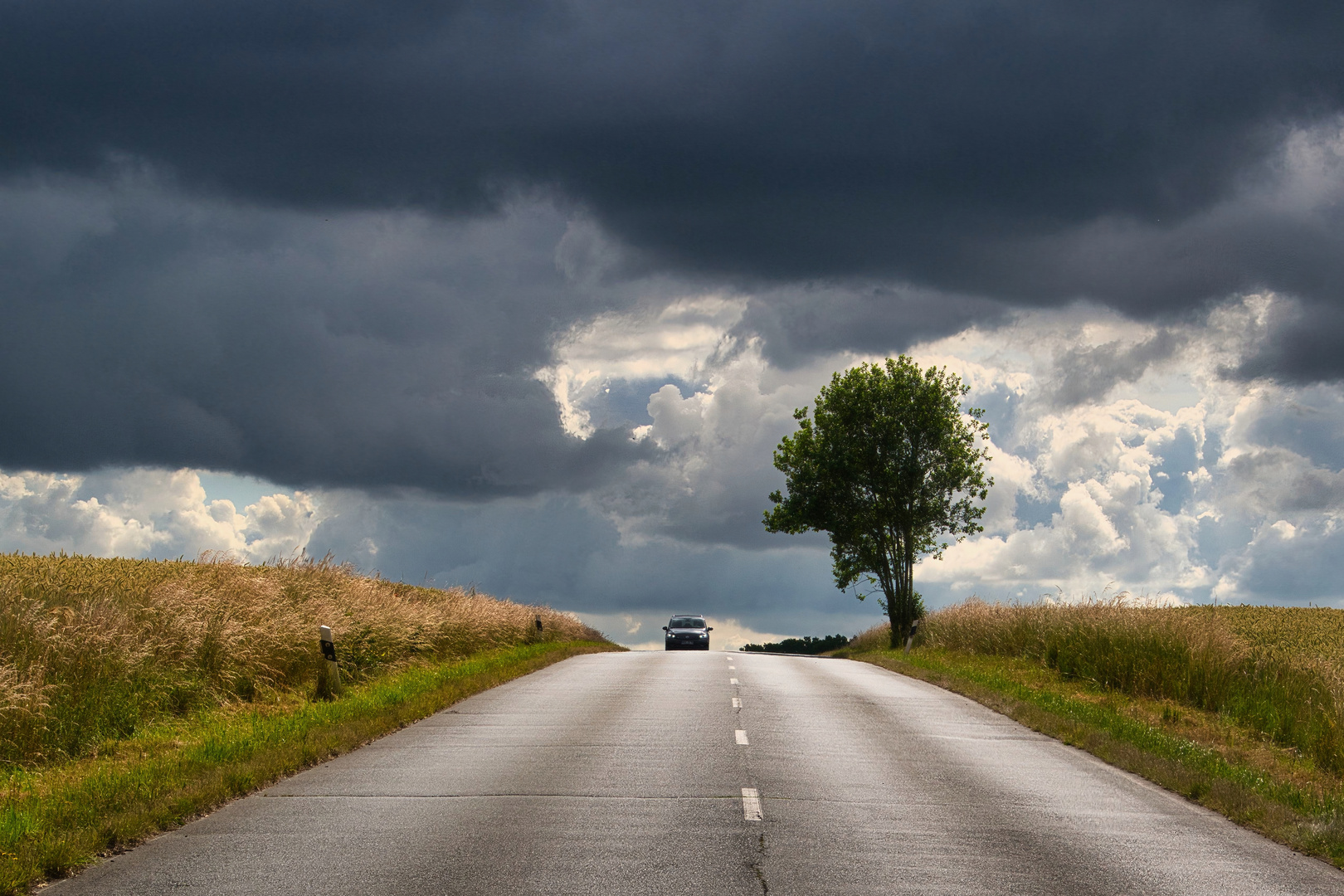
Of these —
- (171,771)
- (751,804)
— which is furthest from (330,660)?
(751,804)

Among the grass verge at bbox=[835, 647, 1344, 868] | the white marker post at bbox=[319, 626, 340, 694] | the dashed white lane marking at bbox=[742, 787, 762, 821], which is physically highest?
the white marker post at bbox=[319, 626, 340, 694]

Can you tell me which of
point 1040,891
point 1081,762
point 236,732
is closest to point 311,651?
point 236,732

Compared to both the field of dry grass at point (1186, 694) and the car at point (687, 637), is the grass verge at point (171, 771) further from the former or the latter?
the car at point (687, 637)

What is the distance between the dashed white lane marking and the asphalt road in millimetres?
31

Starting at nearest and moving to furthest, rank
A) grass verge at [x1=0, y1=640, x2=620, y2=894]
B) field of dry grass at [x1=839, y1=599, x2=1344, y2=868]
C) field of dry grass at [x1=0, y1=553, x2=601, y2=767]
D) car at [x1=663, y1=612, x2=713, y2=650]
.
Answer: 1. grass verge at [x1=0, y1=640, x2=620, y2=894]
2. field of dry grass at [x1=839, y1=599, x2=1344, y2=868]
3. field of dry grass at [x1=0, y1=553, x2=601, y2=767]
4. car at [x1=663, y1=612, x2=713, y2=650]

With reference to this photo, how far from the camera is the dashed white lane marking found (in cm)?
883

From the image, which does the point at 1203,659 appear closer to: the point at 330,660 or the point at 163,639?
the point at 330,660

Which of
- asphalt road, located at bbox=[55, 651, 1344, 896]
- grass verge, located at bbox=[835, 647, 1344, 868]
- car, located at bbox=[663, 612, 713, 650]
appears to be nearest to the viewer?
asphalt road, located at bbox=[55, 651, 1344, 896]

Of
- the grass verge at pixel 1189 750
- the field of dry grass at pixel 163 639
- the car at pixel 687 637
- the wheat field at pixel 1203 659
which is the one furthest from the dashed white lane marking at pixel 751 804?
the car at pixel 687 637

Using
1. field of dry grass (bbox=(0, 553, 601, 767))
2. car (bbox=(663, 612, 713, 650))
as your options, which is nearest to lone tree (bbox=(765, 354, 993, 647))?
car (bbox=(663, 612, 713, 650))

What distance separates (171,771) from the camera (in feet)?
34.1

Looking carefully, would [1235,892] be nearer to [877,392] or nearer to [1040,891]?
[1040,891]

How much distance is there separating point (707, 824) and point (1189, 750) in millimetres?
7997

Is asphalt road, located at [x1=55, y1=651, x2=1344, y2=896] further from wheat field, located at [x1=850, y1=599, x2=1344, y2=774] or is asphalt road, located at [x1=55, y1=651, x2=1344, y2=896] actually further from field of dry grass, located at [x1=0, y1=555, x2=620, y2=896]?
wheat field, located at [x1=850, y1=599, x2=1344, y2=774]
